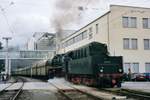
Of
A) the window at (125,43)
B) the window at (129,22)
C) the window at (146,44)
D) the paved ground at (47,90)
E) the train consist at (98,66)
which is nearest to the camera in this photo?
the paved ground at (47,90)

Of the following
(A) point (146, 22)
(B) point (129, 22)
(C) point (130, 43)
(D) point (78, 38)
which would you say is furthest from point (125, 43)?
(D) point (78, 38)

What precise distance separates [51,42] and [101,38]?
83.6ft

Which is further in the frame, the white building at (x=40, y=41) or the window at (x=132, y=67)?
the white building at (x=40, y=41)

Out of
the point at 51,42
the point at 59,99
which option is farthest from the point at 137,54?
the point at 59,99

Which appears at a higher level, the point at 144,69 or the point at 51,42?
the point at 51,42

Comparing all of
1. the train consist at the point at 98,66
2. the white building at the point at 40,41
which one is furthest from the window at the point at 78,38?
the train consist at the point at 98,66

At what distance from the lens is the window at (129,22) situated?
188ft

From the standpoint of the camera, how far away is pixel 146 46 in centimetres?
5866

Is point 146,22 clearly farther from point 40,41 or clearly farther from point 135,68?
point 40,41

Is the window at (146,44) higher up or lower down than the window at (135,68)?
higher up

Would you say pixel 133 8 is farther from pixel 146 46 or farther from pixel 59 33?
pixel 59 33

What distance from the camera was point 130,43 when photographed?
188 feet

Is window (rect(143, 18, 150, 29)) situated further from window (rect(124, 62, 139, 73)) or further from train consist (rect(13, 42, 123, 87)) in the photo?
train consist (rect(13, 42, 123, 87))

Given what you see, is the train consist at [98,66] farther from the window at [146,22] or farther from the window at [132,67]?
the window at [146,22]
